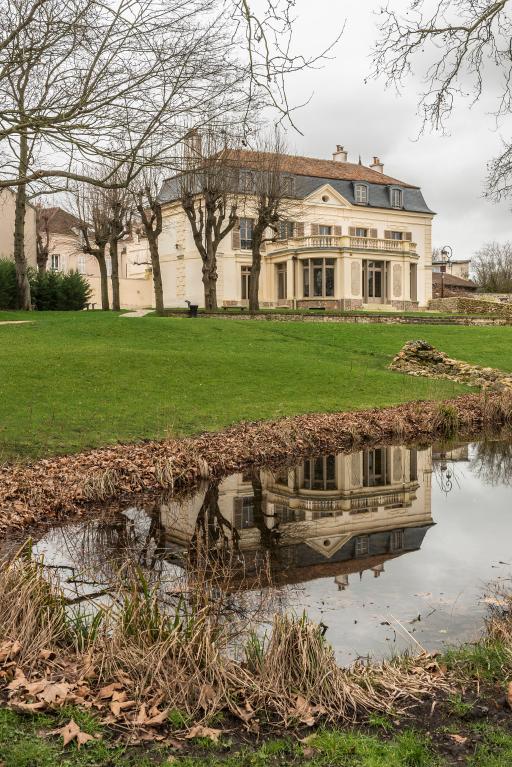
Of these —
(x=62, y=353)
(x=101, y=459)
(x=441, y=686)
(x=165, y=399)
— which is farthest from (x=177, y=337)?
(x=441, y=686)

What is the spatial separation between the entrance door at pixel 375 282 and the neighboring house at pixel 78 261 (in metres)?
15.4

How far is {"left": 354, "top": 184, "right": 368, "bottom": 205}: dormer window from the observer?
165 feet

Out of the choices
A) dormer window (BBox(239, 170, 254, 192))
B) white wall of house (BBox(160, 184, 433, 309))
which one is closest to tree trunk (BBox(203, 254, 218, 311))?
dormer window (BBox(239, 170, 254, 192))

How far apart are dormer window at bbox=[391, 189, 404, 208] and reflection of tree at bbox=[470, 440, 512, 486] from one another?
3996 cm

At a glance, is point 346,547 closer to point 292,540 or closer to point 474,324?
point 292,540

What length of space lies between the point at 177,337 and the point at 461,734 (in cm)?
2119

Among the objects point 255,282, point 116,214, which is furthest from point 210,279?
point 116,214

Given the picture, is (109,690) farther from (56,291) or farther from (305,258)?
(305,258)

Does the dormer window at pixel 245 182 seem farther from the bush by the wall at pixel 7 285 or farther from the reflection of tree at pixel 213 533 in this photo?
the reflection of tree at pixel 213 533

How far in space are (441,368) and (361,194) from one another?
104 feet

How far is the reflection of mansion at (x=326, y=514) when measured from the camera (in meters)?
7.66

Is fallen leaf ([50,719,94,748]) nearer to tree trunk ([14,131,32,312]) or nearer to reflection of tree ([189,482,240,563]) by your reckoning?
reflection of tree ([189,482,240,563])

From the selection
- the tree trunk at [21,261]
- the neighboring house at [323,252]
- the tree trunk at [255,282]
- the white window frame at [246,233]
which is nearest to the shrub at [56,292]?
the tree trunk at [21,261]

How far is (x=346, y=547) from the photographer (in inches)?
318
